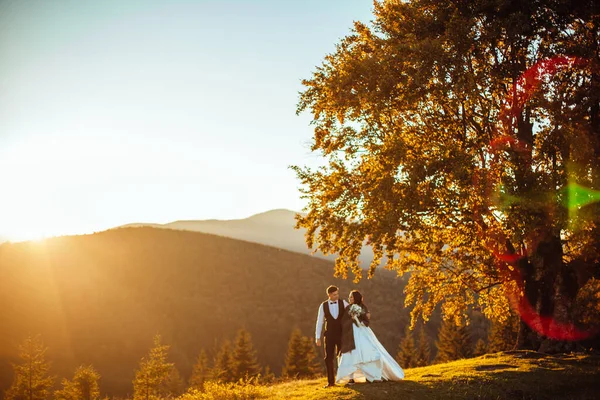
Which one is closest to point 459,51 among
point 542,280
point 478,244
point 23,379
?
point 478,244

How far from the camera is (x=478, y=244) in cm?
1878

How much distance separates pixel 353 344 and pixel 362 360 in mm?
495

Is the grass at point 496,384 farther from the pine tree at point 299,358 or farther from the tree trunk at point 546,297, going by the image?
the pine tree at point 299,358

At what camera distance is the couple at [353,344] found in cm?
1220

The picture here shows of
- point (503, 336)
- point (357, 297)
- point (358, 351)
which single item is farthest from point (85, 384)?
point (503, 336)

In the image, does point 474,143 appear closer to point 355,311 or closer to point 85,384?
point 355,311

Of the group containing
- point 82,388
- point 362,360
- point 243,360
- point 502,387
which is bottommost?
point 243,360

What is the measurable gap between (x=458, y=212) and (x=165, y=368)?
21774mm

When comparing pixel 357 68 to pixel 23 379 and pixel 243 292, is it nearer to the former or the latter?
pixel 23 379

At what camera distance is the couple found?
1220 centimetres

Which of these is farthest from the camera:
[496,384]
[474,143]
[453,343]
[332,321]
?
[453,343]

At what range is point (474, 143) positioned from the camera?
56.4 feet

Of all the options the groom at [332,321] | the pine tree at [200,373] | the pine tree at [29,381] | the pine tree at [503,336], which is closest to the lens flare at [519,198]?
the groom at [332,321]

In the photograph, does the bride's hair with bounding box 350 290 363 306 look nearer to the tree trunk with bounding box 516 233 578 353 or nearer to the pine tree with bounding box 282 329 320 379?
the tree trunk with bounding box 516 233 578 353
